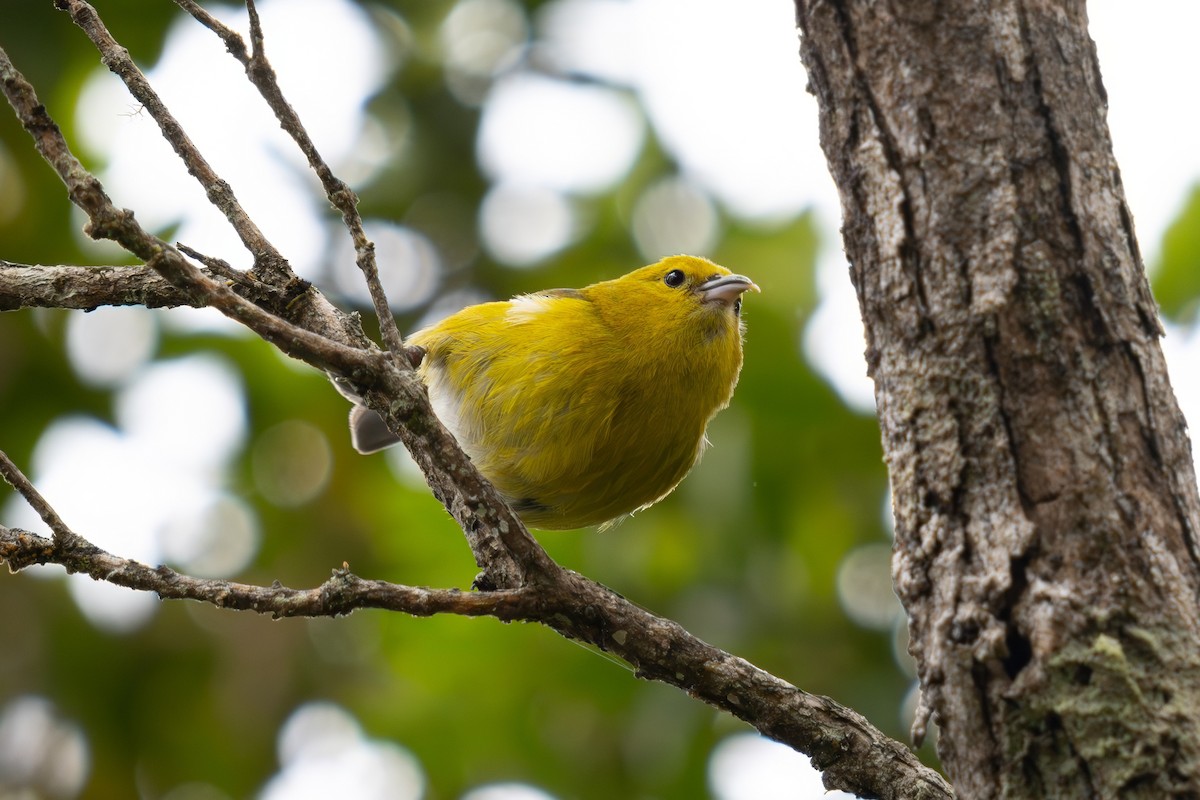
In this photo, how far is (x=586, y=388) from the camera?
13.9 feet

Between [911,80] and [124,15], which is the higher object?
[124,15]

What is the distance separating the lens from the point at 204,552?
677 cm

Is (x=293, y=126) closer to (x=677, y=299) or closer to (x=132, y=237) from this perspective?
(x=132, y=237)

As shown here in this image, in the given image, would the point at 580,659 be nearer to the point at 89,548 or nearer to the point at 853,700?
the point at 853,700

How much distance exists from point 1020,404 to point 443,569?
442 centimetres

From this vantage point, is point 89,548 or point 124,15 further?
point 124,15

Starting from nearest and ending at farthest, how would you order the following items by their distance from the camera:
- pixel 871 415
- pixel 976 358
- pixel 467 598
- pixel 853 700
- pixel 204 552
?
pixel 976 358, pixel 467 598, pixel 853 700, pixel 871 415, pixel 204 552

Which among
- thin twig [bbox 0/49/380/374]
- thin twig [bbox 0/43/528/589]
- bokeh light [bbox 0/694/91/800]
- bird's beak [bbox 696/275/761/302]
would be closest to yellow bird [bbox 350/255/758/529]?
bird's beak [bbox 696/275/761/302]

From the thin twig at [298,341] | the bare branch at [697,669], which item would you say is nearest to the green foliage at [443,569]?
the bare branch at [697,669]

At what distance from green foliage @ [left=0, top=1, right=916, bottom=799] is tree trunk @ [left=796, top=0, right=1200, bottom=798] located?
3.37 metres

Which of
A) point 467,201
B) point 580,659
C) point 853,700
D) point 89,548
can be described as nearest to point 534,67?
point 467,201

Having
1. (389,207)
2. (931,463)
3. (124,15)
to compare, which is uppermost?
(124,15)

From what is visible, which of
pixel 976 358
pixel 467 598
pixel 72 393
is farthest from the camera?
pixel 72 393

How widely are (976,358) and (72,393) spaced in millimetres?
5614
